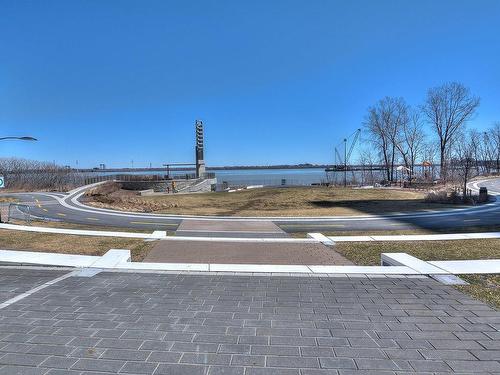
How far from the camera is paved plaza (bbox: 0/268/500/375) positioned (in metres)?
4.03

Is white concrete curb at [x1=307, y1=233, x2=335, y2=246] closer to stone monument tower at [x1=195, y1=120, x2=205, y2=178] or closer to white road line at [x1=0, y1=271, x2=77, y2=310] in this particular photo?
white road line at [x1=0, y1=271, x2=77, y2=310]

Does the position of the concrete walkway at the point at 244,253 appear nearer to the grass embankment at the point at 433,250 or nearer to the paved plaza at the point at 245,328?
the grass embankment at the point at 433,250

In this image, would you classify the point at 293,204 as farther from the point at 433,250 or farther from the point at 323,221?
the point at 433,250

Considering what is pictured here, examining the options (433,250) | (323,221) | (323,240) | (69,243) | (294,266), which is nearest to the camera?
(294,266)

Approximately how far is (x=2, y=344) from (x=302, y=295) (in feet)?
13.3

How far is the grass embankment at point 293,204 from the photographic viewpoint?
28406 mm

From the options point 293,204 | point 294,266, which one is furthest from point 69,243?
point 293,204

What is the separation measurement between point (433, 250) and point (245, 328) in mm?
7931

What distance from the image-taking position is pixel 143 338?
15.4 ft

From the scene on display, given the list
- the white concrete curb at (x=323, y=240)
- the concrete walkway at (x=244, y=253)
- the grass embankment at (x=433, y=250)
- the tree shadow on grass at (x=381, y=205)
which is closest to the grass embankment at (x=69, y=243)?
the concrete walkway at (x=244, y=253)

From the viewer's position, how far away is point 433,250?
11.2m

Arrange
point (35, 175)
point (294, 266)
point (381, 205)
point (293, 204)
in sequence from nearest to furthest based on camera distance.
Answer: point (294, 266), point (381, 205), point (293, 204), point (35, 175)

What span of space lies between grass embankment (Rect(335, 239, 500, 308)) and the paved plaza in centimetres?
246

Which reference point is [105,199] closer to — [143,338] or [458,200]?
[458,200]
